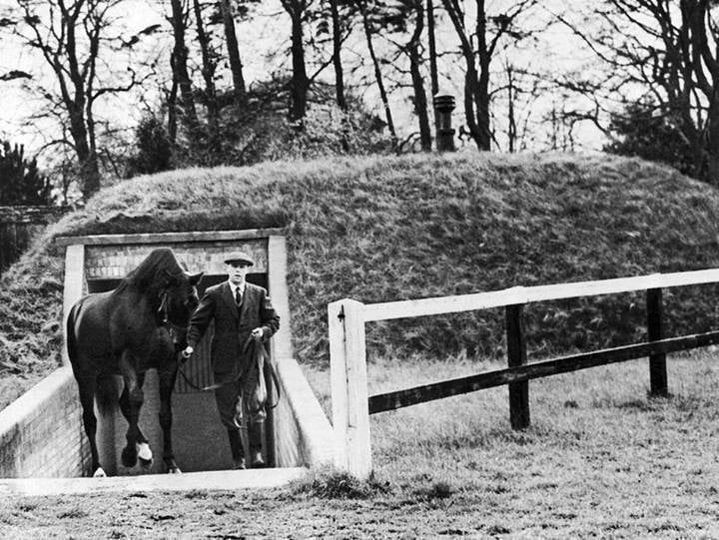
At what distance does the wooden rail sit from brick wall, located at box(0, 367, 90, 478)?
347 centimetres

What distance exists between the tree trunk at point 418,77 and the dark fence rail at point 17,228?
1172cm

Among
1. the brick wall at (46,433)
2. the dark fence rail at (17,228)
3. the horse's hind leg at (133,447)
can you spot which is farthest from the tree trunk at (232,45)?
the horse's hind leg at (133,447)

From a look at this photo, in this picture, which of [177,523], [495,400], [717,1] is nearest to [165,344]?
[177,523]

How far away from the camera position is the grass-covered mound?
40.4 feet

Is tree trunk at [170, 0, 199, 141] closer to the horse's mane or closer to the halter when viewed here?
the horse's mane

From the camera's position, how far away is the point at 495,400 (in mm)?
8625

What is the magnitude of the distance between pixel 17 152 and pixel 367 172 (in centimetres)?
1446

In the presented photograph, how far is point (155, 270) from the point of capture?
7121 millimetres

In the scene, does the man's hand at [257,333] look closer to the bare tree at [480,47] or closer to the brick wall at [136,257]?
the brick wall at [136,257]

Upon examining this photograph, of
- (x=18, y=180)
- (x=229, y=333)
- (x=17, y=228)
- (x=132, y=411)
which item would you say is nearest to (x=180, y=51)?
(x=18, y=180)

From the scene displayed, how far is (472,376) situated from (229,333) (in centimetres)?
208

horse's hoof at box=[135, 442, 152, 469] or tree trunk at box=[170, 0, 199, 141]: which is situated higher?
tree trunk at box=[170, 0, 199, 141]

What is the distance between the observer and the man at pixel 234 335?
721 centimetres

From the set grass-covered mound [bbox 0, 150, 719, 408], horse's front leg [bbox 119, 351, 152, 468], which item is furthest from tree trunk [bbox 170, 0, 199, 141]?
horse's front leg [bbox 119, 351, 152, 468]
